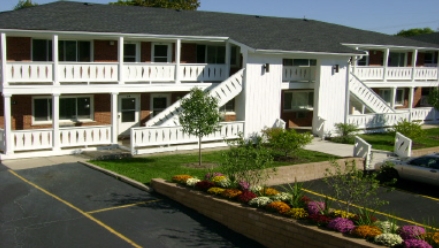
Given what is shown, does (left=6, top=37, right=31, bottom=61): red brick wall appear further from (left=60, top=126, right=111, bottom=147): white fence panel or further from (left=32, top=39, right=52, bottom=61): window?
(left=60, top=126, right=111, bottom=147): white fence panel

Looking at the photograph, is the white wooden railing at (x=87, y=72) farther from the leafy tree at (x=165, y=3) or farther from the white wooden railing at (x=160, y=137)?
the leafy tree at (x=165, y=3)

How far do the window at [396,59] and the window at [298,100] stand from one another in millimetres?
9123

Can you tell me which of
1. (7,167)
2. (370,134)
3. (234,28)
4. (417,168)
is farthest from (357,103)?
(7,167)

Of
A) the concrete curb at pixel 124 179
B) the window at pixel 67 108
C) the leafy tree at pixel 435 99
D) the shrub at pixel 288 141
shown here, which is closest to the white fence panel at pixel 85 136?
the concrete curb at pixel 124 179

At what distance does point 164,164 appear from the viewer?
19.2 m

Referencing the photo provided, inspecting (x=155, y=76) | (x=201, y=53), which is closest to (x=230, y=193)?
(x=155, y=76)

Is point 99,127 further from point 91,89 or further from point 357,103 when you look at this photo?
point 357,103

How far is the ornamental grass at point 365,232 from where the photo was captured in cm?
1006

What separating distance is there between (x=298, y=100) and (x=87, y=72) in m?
13.0

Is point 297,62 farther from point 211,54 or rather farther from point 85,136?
point 85,136

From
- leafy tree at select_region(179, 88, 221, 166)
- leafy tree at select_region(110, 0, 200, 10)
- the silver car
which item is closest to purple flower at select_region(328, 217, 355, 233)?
the silver car

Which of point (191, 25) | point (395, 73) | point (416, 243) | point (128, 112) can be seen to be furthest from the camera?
point (395, 73)

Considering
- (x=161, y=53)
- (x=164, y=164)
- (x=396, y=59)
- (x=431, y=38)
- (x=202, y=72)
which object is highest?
(x=431, y=38)

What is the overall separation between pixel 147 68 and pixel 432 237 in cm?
1619
